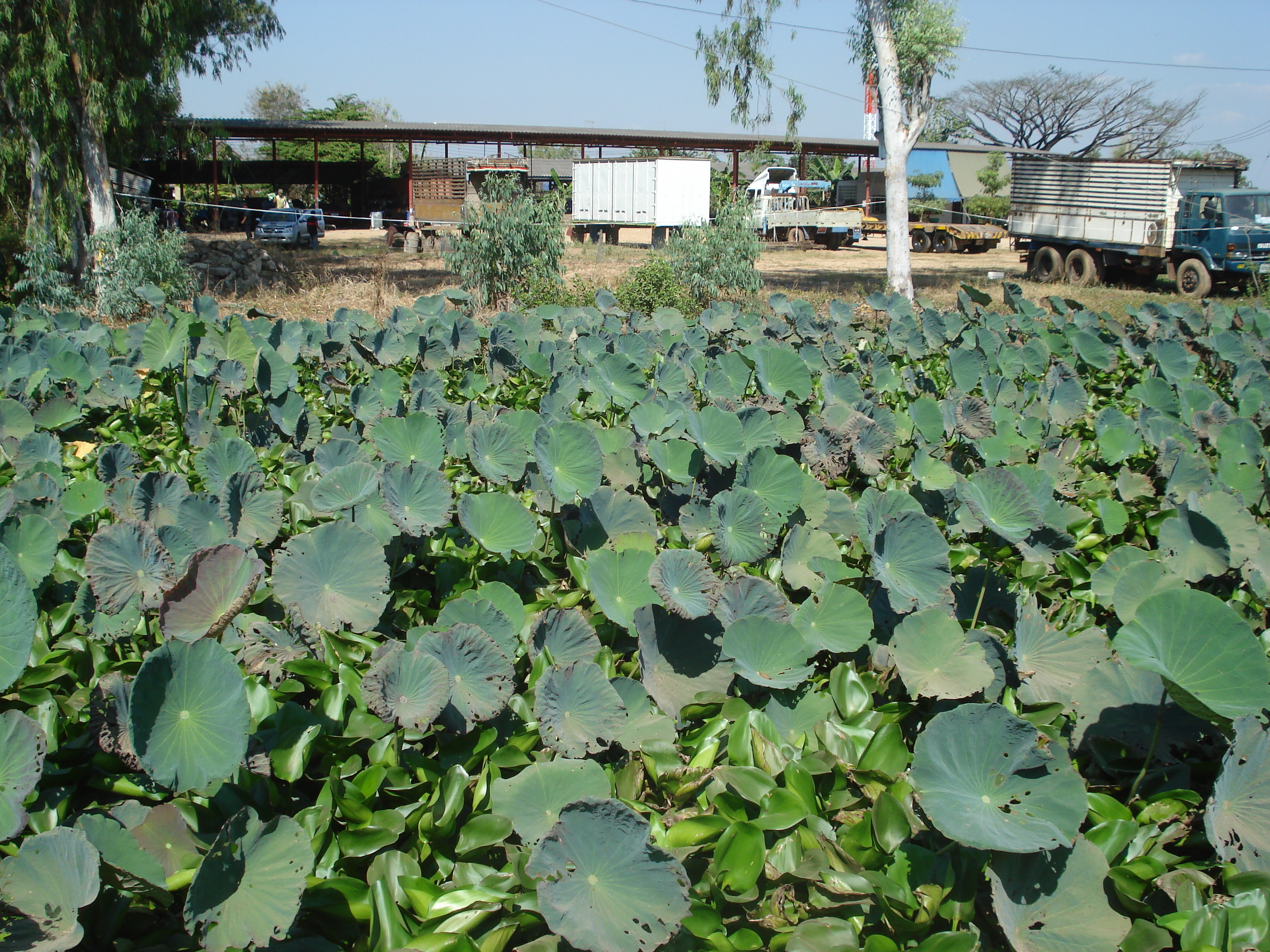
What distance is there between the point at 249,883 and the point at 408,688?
0.52 m

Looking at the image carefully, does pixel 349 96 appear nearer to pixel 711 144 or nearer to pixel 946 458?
pixel 711 144

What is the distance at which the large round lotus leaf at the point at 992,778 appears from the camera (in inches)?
67.6

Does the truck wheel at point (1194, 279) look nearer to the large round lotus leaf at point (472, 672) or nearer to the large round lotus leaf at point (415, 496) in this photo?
the large round lotus leaf at point (415, 496)

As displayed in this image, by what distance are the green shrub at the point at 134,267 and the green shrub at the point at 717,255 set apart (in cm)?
605

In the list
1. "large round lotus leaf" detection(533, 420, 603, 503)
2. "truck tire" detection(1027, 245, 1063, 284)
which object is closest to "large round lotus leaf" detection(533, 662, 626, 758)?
"large round lotus leaf" detection(533, 420, 603, 503)

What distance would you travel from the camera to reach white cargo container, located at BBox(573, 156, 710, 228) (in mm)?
27688

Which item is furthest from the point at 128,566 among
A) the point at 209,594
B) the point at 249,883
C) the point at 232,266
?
the point at 232,266

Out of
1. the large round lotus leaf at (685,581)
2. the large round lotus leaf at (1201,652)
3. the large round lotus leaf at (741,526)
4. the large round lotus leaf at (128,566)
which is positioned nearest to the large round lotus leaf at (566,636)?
the large round lotus leaf at (685,581)

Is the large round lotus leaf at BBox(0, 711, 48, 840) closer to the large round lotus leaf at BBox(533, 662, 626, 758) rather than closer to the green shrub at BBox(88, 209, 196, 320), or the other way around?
the large round lotus leaf at BBox(533, 662, 626, 758)

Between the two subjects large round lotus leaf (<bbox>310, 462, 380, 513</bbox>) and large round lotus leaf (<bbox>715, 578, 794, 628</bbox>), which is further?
large round lotus leaf (<bbox>310, 462, 380, 513</bbox>)

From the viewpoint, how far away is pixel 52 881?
149 cm

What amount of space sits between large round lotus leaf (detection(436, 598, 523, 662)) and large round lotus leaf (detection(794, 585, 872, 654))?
809 millimetres

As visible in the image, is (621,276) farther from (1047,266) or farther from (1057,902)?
(1057,902)

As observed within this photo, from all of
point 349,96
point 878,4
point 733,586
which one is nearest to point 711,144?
point 878,4
